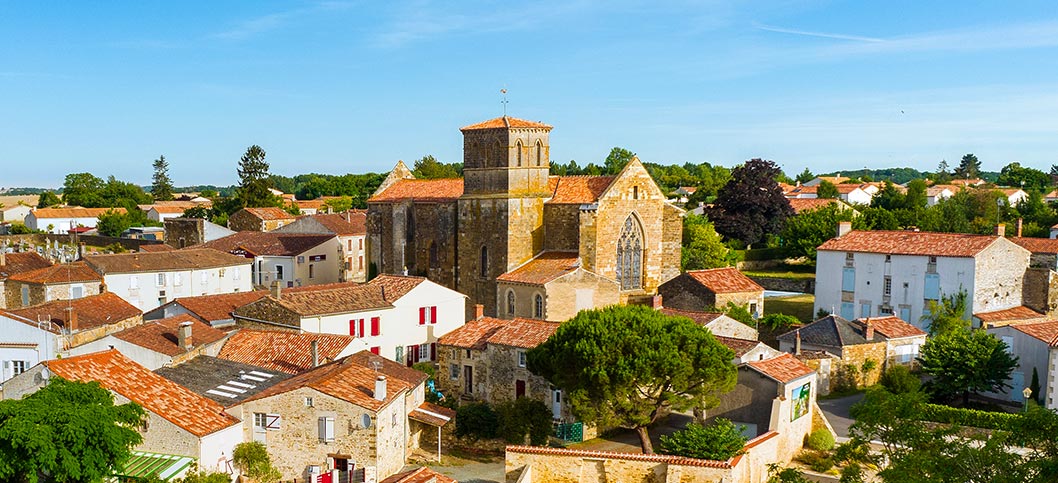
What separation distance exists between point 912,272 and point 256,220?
60152mm

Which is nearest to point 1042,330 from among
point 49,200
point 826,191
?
point 826,191

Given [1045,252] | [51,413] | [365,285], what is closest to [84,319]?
[365,285]

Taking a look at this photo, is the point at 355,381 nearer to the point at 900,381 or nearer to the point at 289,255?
the point at 900,381

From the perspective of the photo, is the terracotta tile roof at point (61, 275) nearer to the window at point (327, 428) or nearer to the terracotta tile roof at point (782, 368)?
the window at point (327, 428)

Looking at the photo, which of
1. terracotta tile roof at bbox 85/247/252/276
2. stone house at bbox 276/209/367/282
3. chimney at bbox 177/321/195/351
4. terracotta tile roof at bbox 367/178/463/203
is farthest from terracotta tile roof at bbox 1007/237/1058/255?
terracotta tile roof at bbox 85/247/252/276

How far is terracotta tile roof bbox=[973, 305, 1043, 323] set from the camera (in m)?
47.3

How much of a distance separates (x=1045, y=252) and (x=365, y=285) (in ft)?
135

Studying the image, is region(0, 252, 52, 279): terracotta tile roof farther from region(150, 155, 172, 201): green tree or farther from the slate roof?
region(150, 155, 172, 201): green tree

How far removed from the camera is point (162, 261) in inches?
2226

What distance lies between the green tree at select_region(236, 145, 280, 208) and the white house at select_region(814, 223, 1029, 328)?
73.7 meters

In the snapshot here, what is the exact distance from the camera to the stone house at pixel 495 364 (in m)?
36.1

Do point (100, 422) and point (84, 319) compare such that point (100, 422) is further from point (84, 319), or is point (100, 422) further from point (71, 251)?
point (71, 251)

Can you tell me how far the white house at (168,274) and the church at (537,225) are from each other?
48.3 ft

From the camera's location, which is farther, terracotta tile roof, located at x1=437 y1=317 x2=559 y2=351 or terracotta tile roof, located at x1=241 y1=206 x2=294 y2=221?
terracotta tile roof, located at x1=241 y1=206 x2=294 y2=221
